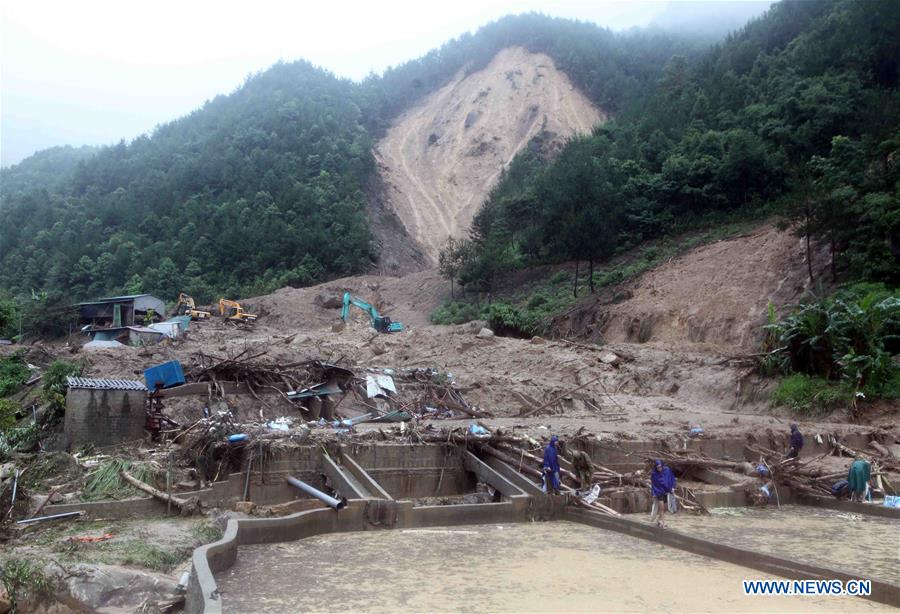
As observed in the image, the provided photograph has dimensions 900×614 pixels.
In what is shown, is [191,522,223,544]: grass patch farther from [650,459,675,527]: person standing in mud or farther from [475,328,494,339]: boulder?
[475,328,494,339]: boulder

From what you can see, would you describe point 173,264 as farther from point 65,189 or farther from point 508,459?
point 508,459

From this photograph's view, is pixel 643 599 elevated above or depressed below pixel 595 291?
below

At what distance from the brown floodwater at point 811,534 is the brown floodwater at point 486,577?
4.21 ft

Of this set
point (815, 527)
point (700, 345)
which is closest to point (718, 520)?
point (815, 527)

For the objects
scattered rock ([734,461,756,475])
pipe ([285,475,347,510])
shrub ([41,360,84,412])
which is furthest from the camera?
shrub ([41,360,84,412])

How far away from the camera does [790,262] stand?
1062 inches

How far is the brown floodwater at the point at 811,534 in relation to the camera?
8930 millimetres

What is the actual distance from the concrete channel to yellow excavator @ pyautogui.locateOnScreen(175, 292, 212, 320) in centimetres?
2473

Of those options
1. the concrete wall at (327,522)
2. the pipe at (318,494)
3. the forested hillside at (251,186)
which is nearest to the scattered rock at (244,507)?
the pipe at (318,494)

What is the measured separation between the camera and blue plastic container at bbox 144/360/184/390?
15.6 metres

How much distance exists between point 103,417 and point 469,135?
67.6 m

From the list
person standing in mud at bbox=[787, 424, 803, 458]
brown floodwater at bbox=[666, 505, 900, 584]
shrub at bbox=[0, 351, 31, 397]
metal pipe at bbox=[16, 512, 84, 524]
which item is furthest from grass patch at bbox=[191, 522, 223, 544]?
shrub at bbox=[0, 351, 31, 397]

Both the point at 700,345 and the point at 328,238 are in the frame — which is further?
the point at 328,238

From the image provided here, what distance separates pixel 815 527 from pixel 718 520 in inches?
62.9
